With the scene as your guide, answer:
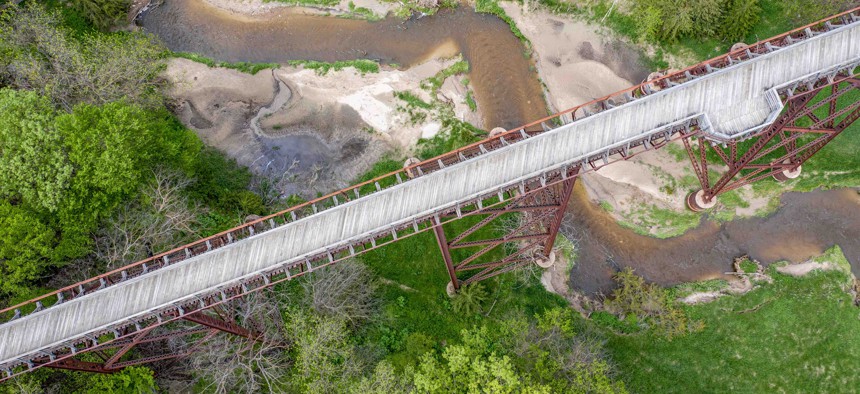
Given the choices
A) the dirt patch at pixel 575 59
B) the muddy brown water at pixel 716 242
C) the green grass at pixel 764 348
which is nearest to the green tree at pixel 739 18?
the dirt patch at pixel 575 59

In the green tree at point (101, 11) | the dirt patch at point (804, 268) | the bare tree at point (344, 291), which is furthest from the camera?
the green tree at point (101, 11)

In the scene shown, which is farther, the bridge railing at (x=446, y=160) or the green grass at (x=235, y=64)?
the green grass at (x=235, y=64)

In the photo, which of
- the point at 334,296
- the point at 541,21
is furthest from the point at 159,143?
the point at 541,21

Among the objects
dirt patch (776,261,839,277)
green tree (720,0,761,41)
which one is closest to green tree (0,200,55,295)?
green tree (720,0,761,41)

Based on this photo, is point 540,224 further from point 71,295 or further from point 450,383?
point 71,295

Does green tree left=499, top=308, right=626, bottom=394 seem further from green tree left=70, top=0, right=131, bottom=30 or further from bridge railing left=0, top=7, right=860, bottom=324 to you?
green tree left=70, top=0, right=131, bottom=30

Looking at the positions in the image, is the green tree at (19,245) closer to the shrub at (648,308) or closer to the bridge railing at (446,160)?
the bridge railing at (446,160)
